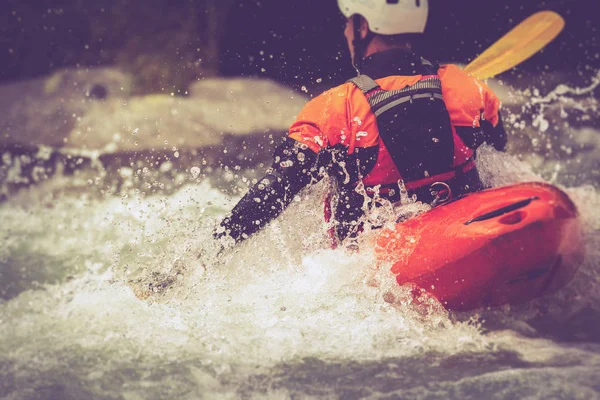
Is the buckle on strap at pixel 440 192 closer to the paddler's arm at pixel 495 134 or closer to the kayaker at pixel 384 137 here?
the kayaker at pixel 384 137

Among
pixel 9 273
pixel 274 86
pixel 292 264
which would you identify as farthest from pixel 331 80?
pixel 9 273

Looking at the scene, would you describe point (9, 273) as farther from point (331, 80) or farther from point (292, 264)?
point (331, 80)

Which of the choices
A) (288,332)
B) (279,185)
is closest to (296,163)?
(279,185)

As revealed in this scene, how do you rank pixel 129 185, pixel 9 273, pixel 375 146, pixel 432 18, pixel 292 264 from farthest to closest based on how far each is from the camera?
pixel 129 185 < pixel 432 18 < pixel 9 273 < pixel 292 264 < pixel 375 146

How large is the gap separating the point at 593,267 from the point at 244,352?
58.7 inches

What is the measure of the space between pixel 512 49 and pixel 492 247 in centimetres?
170

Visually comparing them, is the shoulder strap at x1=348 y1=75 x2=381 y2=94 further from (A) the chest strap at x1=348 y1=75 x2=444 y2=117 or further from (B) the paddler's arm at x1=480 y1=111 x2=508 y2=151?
(B) the paddler's arm at x1=480 y1=111 x2=508 y2=151

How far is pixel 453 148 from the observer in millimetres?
2008

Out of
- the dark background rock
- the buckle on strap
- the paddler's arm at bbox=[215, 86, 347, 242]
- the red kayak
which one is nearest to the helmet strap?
the paddler's arm at bbox=[215, 86, 347, 242]

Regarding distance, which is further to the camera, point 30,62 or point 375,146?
point 30,62

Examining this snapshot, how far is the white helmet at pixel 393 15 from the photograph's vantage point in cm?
217

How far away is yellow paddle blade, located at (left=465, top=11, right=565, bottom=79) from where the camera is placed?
2861 millimetres

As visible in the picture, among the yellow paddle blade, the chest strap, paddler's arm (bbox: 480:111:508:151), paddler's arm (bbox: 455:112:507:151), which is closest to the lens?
the chest strap

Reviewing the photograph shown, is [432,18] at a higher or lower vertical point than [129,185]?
higher
